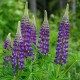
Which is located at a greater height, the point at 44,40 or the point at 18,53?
the point at 44,40

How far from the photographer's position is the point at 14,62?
12.4 ft

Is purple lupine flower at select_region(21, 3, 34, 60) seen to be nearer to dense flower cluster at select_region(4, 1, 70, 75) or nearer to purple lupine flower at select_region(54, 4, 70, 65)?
dense flower cluster at select_region(4, 1, 70, 75)

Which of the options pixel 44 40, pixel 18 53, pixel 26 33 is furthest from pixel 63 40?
pixel 18 53

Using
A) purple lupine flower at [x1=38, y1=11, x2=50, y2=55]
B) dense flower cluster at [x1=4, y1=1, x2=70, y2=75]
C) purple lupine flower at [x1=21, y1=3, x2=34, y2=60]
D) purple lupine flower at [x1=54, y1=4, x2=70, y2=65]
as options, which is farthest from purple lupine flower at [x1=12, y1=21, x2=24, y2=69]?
purple lupine flower at [x1=54, y1=4, x2=70, y2=65]

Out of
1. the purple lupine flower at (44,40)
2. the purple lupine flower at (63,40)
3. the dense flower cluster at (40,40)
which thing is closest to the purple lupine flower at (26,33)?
the dense flower cluster at (40,40)

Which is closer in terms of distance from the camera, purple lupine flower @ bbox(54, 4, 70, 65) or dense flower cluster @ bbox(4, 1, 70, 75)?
dense flower cluster @ bbox(4, 1, 70, 75)

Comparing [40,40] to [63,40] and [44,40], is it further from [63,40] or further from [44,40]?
[63,40]

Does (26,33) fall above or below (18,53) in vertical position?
above

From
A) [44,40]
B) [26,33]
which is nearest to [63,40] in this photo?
[44,40]

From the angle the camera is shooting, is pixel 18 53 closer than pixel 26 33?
Yes

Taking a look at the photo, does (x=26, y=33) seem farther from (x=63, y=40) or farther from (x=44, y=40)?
(x=63, y=40)

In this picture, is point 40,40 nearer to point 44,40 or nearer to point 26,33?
point 44,40

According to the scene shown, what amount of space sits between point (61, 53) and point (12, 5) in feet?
22.4

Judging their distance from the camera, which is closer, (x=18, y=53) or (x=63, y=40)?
(x=18, y=53)
